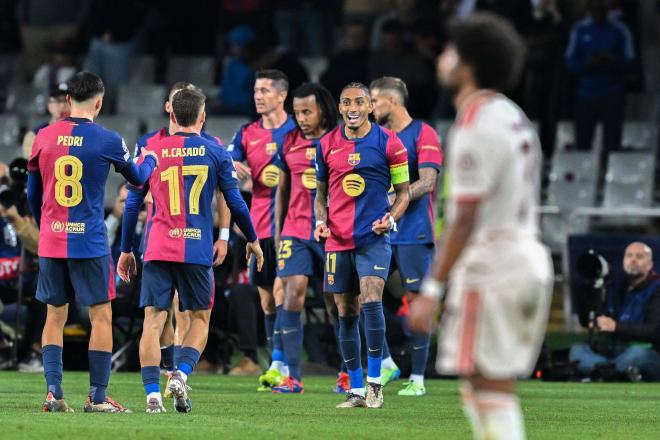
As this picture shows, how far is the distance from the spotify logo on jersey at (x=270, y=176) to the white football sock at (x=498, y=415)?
7.38m

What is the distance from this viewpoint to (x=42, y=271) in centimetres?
916

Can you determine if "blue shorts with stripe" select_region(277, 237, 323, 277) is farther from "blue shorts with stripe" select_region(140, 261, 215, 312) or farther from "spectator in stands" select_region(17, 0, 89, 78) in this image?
"spectator in stands" select_region(17, 0, 89, 78)

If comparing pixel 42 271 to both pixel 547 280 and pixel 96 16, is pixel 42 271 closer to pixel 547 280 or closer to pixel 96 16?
pixel 547 280

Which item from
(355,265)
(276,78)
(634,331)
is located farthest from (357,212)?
(634,331)

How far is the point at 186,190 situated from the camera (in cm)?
941

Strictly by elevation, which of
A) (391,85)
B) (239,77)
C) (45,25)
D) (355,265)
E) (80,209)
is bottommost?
(355,265)

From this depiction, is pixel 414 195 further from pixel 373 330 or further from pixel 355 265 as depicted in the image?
pixel 373 330

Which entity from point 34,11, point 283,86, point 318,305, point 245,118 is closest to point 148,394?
point 283,86

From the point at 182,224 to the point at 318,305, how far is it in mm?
5859

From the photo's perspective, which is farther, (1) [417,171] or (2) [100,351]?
(1) [417,171]

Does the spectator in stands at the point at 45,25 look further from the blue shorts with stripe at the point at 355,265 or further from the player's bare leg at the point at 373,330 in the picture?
the player's bare leg at the point at 373,330

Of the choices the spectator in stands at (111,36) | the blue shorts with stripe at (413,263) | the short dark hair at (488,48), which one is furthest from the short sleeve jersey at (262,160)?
the spectator in stands at (111,36)

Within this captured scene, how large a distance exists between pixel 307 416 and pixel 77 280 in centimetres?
171

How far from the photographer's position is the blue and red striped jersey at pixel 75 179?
9.00 m
